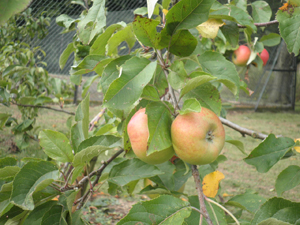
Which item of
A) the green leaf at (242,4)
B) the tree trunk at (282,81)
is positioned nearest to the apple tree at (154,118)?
the green leaf at (242,4)

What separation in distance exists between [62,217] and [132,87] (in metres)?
0.35

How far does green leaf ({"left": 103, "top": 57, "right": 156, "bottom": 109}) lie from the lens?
0.48 meters

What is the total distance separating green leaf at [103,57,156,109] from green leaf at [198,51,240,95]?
14 centimetres

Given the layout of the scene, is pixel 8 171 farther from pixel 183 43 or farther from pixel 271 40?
pixel 271 40

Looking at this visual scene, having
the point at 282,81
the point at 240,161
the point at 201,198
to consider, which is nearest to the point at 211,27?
the point at 201,198

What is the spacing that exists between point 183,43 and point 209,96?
0.13 metres

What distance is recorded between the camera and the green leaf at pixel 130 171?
0.65 meters

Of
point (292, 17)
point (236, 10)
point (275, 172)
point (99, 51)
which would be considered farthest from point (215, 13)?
point (275, 172)

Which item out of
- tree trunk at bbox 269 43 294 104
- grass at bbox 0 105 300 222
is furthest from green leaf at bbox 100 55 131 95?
tree trunk at bbox 269 43 294 104

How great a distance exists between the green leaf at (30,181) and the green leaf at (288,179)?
0.61m

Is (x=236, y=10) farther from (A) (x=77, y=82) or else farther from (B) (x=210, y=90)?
(A) (x=77, y=82)

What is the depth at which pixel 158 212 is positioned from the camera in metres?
0.50

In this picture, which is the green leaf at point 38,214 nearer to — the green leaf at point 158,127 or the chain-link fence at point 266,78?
the green leaf at point 158,127

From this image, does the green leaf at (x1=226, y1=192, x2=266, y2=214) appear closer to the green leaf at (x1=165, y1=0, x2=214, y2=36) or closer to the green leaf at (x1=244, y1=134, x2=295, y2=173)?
the green leaf at (x1=244, y1=134, x2=295, y2=173)
